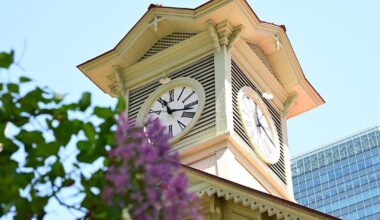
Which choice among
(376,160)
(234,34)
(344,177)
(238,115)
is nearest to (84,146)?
(238,115)

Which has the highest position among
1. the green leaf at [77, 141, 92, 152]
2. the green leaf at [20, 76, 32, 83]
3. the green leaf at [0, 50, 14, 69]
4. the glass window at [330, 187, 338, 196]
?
the glass window at [330, 187, 338, 196]

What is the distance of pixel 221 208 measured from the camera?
46.7 ft

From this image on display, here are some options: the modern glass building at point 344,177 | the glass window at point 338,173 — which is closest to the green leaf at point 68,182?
the modern glass building at point 344,177

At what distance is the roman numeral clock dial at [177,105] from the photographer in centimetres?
1872

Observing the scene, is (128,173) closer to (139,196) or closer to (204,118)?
(139,196)

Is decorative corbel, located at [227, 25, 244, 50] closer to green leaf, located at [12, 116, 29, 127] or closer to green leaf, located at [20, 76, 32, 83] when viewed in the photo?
green leaf, located at [20, 76, 32, 83]

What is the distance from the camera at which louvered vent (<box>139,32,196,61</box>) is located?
20719 millimetres

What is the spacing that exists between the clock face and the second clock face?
45.7 inches

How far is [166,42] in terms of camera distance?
69.3 feet

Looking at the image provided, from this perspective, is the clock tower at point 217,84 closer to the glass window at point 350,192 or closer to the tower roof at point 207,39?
the tower roof at point 207,39

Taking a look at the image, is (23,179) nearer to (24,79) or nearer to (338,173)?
(24,79)

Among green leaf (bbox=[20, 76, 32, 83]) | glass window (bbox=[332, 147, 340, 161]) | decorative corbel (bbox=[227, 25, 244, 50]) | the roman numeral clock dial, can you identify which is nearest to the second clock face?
the roman numeral clock dial

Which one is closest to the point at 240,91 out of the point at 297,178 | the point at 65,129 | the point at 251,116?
the point at 251,116

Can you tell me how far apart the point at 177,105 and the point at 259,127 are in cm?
208
